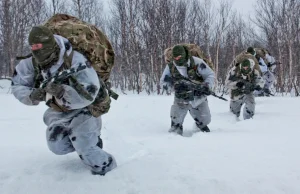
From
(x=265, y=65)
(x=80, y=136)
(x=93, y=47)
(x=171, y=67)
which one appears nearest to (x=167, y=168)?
(x=80, y=136)

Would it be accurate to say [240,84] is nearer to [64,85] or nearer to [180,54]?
[180,54]

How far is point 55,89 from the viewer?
2.40m

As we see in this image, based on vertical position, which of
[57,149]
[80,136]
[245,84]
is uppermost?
[245,84]

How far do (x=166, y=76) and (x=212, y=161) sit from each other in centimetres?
280

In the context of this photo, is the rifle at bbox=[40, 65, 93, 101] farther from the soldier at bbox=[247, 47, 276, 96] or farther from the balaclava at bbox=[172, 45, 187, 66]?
the soldier at bbox=[247, 47, 276, 96]

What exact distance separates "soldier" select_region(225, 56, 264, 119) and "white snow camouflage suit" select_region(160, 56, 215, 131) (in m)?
2.24

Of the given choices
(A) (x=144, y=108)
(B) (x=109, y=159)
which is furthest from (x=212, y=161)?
(A) (x=144, y=108)

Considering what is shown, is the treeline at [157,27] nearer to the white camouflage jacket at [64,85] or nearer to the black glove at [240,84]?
the black glove at [240,84]

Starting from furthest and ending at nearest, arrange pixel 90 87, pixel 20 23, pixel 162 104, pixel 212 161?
pixel 20 23 → pixel 162 104 → pixel 212 161 → pixel 90 87

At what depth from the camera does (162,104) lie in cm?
980

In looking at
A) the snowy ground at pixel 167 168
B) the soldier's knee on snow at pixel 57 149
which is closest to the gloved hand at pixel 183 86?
the snowy ground at pixel 167 168

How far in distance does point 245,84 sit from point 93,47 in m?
5.59

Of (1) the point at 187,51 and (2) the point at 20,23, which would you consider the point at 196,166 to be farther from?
(2) the point at 20,23

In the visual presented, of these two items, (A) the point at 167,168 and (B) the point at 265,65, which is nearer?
(A) the point at 167,168
